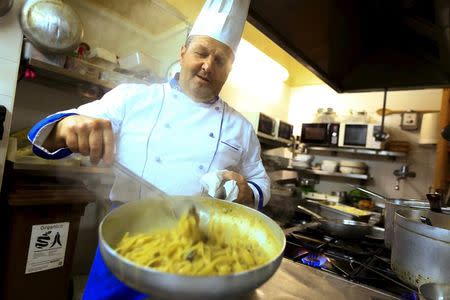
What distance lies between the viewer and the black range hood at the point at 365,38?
4.04 ft

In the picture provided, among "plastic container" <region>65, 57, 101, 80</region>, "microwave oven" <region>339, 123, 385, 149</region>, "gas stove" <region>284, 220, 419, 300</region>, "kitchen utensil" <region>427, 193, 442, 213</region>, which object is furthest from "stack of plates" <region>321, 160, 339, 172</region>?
"plastic container" <region>65, 57, 101, 80</region>

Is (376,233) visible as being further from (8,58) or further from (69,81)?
(8,58)

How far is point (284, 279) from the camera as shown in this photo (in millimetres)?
920

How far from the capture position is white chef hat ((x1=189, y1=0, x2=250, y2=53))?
1.22 m

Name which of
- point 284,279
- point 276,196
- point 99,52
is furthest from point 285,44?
point 276,196

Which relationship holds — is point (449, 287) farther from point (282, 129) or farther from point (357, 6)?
point (282, 129)

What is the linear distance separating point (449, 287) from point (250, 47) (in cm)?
302

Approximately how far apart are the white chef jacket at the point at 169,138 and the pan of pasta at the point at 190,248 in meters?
0.38

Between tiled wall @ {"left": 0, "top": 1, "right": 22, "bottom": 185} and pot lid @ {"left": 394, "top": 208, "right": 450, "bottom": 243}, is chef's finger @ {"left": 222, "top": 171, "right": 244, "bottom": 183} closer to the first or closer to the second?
pot lid @ {"left": 394, "top": 208, "right": 450, "bottom": 243}

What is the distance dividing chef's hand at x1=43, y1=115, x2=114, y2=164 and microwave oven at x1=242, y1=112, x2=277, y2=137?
2.60 m

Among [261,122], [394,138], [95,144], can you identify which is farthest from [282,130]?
[95,144]

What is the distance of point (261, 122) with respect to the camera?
340cm

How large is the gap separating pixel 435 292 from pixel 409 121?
12.3 feet

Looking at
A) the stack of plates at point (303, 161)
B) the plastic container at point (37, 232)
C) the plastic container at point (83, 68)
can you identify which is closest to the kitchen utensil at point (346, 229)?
the plastic container at point (37, 232)
